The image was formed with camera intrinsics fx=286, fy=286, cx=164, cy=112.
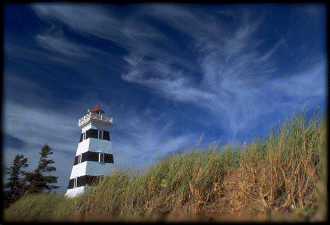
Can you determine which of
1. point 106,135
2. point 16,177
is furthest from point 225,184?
point 106,135

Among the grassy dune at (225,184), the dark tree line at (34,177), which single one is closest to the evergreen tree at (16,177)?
the dark tree line at (34,177)

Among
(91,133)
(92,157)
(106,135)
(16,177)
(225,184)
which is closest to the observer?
(225,184)

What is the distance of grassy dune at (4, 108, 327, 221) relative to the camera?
4.87 m

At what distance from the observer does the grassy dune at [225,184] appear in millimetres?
4867

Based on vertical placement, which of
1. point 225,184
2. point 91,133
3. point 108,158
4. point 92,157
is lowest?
point 225,184

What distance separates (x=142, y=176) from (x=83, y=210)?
1.75m

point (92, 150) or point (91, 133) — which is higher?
point (91, 133)

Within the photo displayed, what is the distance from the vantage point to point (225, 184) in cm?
577

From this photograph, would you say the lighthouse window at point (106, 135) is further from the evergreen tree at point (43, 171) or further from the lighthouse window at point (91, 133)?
the evergreen tree at point (43, 171)

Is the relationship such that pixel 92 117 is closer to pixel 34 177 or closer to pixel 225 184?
pixel 34 177

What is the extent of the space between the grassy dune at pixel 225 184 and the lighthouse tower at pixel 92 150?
1704cm

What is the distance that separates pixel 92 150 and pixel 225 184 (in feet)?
67.4

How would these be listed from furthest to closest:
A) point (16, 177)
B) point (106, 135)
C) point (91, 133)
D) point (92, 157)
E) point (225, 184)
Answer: point (106, 135) → point (91, 133) → point (92, 157) → point (16, 177) → point (225, 184)

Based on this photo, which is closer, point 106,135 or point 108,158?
point 108,158
